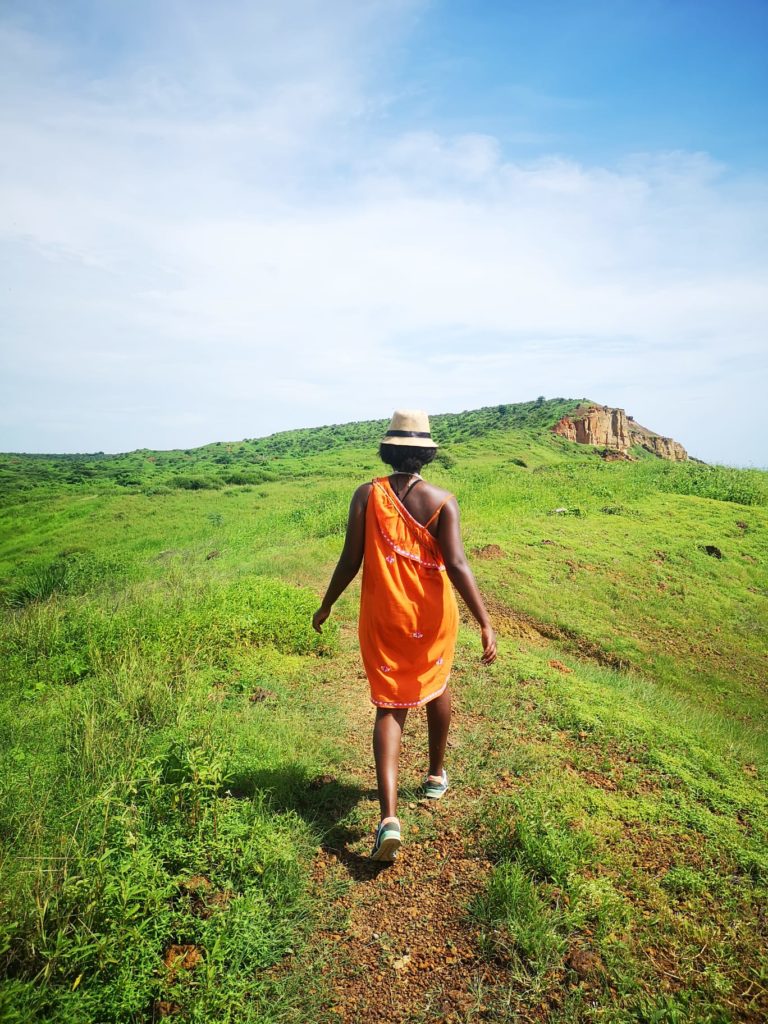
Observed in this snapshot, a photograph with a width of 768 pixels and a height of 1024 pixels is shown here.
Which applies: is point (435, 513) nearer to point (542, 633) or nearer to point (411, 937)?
point (411, 937)

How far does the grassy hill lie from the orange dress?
92 cm

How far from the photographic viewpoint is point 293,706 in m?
4.87

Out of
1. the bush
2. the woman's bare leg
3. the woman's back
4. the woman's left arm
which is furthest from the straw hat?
the bush

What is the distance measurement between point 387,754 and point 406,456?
164cm

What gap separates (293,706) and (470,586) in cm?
256

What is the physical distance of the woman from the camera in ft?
10.0

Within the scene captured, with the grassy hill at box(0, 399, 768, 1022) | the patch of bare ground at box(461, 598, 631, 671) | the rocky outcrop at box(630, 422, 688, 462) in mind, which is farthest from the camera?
the rocky outcrop at box(630, 422, 688, 462)

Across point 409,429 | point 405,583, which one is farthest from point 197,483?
point 405,583

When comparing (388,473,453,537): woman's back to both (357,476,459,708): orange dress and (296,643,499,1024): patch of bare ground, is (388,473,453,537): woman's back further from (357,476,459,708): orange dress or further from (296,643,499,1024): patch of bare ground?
(296,643,499,1024): patch of bare ground

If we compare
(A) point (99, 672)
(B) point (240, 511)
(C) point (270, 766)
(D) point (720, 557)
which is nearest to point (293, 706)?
(C) point (270, 766)

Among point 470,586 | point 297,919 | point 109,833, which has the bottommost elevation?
point 297,919

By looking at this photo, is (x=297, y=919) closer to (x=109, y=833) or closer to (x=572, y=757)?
(x=109, y=833)

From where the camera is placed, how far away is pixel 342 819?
131 inches

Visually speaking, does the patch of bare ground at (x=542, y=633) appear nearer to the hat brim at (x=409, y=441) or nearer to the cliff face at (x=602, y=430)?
the hat brim at (x=409, y=441)
